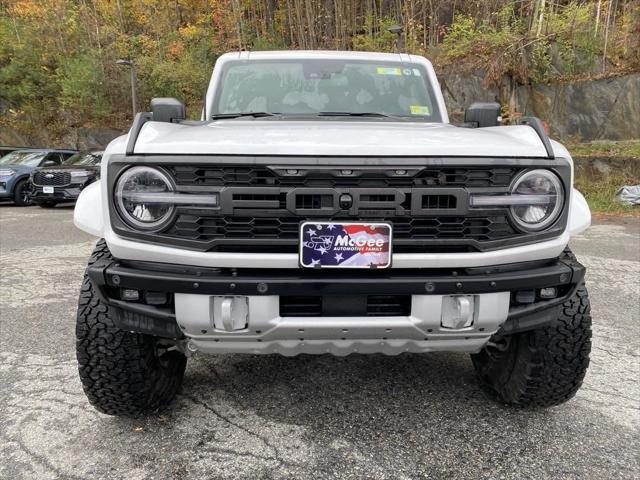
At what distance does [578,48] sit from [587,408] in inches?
576

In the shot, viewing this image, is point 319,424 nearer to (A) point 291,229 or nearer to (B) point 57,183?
(A) point 291,229

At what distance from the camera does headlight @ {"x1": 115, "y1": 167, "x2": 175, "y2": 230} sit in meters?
1.88

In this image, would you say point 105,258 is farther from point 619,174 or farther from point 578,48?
point 578,48

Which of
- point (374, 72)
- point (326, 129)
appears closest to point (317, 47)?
point (374, 72)

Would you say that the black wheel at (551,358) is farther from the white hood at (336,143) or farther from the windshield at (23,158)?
the windshield at (23,158)

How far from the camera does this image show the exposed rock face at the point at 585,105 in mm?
13344

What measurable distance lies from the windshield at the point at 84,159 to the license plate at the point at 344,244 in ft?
40.4

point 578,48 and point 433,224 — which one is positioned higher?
point 578,48

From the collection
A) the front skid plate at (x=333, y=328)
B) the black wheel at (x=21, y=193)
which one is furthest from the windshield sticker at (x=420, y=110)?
the black wheel at (x=21, y=193)

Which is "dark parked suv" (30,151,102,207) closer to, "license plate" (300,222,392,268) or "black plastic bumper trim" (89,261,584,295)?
"black plastic bumper trim" (89,261,584,295)

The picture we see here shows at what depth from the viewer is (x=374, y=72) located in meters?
3.49

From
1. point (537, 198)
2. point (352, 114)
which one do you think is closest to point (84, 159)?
point (352, 114)

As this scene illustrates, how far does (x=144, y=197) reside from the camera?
188cm

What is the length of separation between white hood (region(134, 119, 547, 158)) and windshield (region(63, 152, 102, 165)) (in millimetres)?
11762
